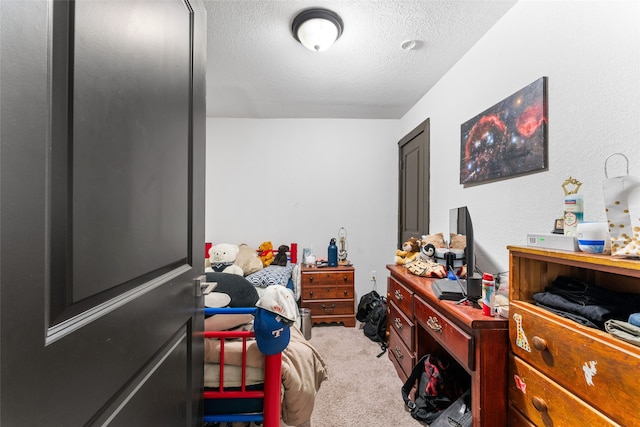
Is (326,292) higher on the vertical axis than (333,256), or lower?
lower

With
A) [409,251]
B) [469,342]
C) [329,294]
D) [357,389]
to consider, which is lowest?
[357,389]

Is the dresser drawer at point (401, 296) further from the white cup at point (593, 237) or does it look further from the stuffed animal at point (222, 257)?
the stuffed animal at point (222, 257)

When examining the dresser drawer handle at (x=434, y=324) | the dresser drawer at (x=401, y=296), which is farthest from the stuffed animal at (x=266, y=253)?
the dresser drawer handle at (x=434, y=324)

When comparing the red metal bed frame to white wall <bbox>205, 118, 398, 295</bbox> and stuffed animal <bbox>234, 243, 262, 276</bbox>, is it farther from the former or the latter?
white wall <bbox>205, 118, 398, 295</bbox>

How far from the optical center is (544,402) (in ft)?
3.06

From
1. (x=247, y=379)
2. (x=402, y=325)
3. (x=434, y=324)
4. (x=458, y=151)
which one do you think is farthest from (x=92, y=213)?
(x=458, y=151)

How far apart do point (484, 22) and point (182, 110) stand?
1931 millimetres

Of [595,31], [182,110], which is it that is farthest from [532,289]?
[182,110]

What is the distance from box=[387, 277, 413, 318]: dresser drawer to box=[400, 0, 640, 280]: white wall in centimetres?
55

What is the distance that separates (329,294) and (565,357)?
90.9 inches

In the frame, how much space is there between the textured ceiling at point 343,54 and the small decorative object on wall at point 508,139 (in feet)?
1.92

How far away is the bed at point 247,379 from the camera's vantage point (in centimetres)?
114

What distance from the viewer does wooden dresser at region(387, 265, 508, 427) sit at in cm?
112

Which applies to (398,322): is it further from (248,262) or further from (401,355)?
(248,262)
